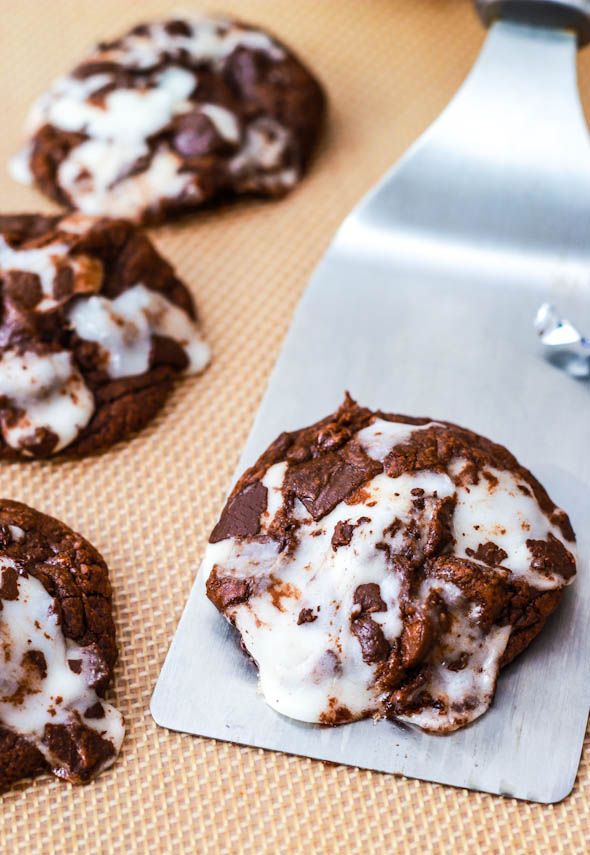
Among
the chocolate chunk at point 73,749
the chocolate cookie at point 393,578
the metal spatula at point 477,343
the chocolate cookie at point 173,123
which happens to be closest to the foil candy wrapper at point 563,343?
the metal spatula at point 477,343

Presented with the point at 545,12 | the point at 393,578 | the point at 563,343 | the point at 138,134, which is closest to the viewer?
the point at 393,578

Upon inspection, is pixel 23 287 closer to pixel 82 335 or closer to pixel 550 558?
pixel 82 335

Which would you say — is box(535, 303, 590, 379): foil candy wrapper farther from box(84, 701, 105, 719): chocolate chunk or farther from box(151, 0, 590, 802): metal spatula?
box(84, 701, 105, 719): chocolate chunk

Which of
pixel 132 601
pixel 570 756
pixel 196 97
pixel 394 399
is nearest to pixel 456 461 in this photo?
pixel 394 399

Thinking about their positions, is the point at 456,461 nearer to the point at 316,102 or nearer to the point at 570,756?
the point at 570,756

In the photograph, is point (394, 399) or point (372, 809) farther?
point (394, 399)

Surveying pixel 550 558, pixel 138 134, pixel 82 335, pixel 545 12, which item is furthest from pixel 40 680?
pixel 545 12

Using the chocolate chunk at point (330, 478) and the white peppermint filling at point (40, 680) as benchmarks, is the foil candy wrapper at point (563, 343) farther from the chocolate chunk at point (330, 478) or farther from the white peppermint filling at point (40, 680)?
the white peppermint filling at point (40, 680)
